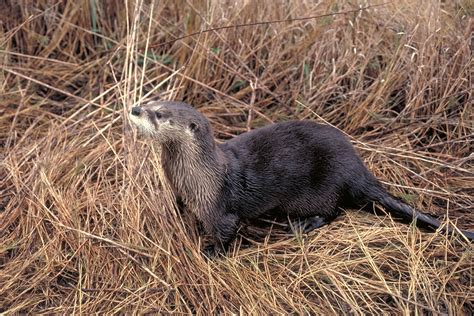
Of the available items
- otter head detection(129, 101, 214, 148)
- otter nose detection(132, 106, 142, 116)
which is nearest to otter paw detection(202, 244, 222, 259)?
otter head detection(129, 101, 214, 148)

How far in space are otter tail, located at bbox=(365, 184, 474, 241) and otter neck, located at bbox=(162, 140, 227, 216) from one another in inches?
22.5

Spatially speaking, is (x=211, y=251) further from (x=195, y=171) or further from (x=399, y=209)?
(x=399, y=209)

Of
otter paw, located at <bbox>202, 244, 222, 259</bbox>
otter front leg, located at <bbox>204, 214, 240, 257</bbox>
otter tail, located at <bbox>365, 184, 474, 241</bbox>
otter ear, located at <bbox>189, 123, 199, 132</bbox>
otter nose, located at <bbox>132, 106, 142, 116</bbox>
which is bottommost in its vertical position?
otter paw, located at <bbox>202, 244, 222, 259</bbox>

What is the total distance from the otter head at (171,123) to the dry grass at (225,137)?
27 centimetres

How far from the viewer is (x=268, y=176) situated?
239cm

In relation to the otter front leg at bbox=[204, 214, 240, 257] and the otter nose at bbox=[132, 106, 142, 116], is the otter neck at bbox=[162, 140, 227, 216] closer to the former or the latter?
the otter front leg at bbox=[204, 214, 240, 257]

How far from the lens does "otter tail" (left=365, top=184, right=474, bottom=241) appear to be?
2359 millimetres

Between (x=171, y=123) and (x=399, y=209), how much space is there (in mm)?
884

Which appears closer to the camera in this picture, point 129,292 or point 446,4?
point 129,292

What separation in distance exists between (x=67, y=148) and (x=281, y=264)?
1.06 m

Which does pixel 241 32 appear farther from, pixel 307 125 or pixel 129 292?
pixel 129 292

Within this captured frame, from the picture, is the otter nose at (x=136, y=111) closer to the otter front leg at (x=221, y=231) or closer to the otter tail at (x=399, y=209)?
the otter front leg at (x=221, y=231)

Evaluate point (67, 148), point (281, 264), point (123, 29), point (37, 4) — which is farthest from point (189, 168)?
point (37, 4)

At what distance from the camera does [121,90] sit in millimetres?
2969
